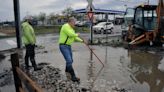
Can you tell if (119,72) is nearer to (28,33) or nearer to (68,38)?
(68,38)

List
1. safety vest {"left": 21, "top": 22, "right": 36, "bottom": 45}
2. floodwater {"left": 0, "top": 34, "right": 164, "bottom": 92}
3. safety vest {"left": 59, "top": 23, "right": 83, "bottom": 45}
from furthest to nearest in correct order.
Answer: safety vest {"left": 21, "top": 22, "right": 36, "bottom": 45}, safety vest {"left": 59, "top": 23, "right": 83, "bottom": 45}, floodwater {"left": 0, "top": 34, "right": 164, "bottom": 92}

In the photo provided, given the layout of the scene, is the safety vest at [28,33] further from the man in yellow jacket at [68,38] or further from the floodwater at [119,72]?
the man in yellow jacket at [68,38]

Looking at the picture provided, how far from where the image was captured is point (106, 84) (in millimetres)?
10203

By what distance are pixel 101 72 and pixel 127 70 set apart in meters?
1.08

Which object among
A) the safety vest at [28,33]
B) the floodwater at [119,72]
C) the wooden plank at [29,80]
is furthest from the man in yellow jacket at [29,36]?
→ the wooden plank at [29,80]

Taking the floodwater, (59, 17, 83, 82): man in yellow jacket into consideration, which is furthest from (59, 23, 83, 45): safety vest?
the floodwater

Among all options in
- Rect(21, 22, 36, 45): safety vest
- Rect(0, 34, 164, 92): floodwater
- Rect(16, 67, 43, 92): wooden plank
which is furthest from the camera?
Rect(21, 22, 36, 45): safety vest

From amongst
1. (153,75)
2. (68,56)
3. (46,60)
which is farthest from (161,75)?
(46,60)

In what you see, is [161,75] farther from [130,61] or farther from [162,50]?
[162,50]

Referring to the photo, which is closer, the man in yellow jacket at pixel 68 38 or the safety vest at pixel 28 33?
the man in yellow jacket at pixel 68 38

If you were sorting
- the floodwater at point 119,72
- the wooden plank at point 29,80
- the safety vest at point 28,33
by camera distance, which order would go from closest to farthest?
the wooden plank at point 29,80 < the floodwater at point 119,72 < the safety vest at point 28,33

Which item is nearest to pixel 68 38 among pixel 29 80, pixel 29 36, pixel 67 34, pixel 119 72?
pixel 67 34

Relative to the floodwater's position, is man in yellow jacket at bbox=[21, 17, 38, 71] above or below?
above

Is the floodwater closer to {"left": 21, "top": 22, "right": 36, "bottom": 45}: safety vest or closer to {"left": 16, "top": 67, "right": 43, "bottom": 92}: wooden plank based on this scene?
{"left": 21, "top": 22, "right": 36, "bottom": 45}: safety vest
